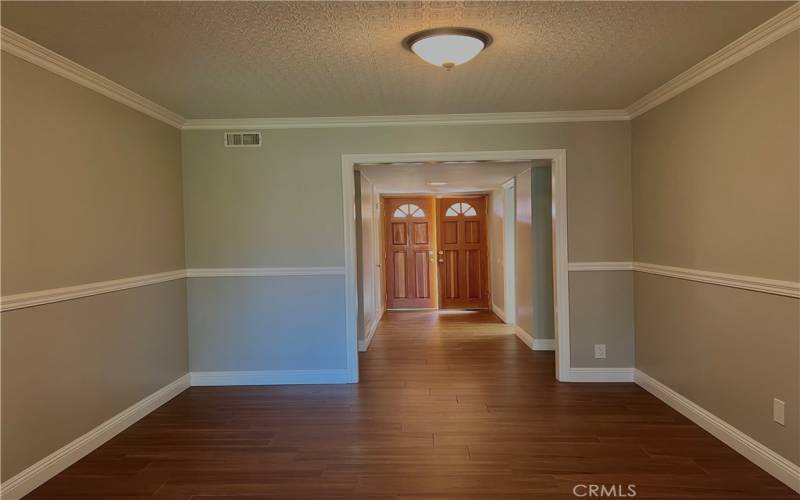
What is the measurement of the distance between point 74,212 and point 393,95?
2.16m

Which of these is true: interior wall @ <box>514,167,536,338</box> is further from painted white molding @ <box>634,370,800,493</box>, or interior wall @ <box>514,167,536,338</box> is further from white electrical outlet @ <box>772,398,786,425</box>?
white electrical outlet @ <box>772,398,786,425</box>

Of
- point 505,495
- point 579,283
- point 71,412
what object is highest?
point 579,283

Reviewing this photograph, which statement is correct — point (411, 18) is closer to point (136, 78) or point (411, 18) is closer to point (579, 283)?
point (136, 78)

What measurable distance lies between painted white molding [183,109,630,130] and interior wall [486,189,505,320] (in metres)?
3.24

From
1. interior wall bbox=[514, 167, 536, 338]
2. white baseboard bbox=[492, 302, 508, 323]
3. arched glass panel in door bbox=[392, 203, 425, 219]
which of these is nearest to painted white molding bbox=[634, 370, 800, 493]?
interior wall bbox=[514, 167, 536, 338]

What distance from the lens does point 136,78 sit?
10.0 feet

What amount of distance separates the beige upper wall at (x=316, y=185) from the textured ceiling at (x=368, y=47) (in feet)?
1.39

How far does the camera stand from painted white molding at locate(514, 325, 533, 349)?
5.55 m

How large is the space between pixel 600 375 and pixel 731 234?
179 centimetres

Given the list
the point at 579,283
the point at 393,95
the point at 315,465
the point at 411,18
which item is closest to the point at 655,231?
the point at 579,283

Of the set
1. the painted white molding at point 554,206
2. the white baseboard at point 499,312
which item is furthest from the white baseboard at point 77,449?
the white baseboard at point 499,312

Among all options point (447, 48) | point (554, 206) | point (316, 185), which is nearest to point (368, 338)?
point (316, 185)

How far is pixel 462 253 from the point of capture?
8.98 m

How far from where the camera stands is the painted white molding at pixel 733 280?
2.38m
